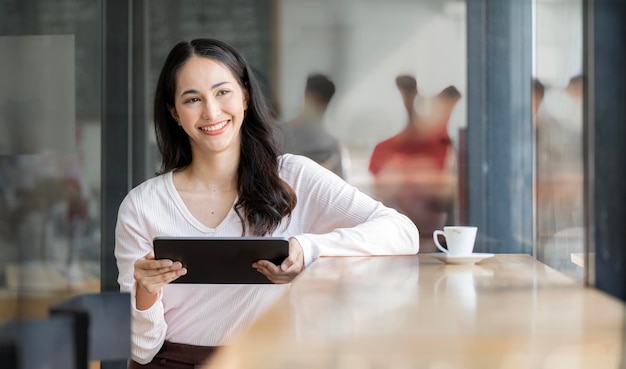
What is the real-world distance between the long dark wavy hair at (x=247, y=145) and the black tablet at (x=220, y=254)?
13.2 inches

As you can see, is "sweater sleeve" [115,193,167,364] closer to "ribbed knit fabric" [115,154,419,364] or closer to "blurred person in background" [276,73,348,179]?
"ribbed knit fabric" [115,154,419,364]

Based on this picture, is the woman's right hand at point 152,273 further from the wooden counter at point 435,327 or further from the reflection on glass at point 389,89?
the reflection on glass at point 389,89

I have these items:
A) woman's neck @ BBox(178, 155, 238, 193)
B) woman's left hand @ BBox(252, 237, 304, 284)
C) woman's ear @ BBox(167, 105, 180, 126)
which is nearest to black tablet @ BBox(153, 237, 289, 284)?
woman's left hand @ BBox(252, 237, 304, 284)

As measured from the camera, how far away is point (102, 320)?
1.72 m

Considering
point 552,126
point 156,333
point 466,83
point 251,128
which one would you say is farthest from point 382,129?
point 156,333

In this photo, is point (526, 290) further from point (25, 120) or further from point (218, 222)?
point (25, 120)

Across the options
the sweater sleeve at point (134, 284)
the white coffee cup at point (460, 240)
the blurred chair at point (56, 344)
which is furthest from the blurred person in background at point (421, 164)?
the blurred chair at point (56, 344)

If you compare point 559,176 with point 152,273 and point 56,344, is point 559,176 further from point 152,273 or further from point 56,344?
point 56,344

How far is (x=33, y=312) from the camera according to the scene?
3650 millimetres

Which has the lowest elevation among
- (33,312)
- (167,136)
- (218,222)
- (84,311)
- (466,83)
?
(33,312)

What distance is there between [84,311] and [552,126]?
78.7 inches

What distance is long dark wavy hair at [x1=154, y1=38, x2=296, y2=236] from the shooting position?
2104 mm

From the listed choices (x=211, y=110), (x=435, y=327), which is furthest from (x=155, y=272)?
(x=435, y=327)

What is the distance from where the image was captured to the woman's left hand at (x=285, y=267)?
67.7 inches
